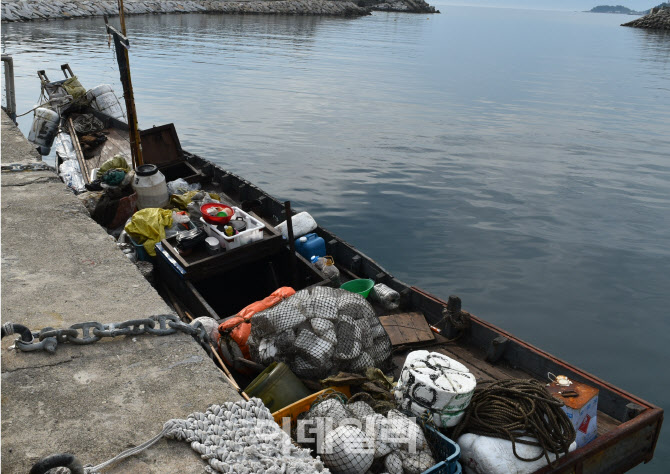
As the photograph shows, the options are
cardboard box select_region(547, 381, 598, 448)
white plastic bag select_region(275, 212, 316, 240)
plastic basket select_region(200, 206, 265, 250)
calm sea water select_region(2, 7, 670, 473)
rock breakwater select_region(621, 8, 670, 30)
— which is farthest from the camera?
rock breakwater select_region(621, 8, 670, 30)

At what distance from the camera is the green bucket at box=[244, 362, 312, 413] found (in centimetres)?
474

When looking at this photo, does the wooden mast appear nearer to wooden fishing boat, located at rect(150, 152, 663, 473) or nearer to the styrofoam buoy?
wooden fishing boat, located at rect(150, 152, 663, 473)

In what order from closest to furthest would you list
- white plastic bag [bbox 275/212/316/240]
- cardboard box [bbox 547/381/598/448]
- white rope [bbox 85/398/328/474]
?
white rope [bbox 85/398/328/474] → cardboard box [bbox 547/381/598/448] → white plastic bag [bbox 275/212/316/240]

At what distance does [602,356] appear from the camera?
31.3 ft

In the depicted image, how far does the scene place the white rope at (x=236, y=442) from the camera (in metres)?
3.10

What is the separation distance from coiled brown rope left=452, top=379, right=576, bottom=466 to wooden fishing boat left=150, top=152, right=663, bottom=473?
0.93ft

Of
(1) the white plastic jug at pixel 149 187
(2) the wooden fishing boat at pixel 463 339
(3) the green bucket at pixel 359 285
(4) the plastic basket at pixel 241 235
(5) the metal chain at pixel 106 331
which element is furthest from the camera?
(1) the white plastic jug at pixel 149 187

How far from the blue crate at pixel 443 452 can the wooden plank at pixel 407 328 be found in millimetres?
2084

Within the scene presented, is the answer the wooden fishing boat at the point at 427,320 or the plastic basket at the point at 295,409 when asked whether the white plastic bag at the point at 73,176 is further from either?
the plastic basket at the point at 295,409

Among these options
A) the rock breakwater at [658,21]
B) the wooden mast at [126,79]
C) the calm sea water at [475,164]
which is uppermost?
the rock breakwater at [658,21]

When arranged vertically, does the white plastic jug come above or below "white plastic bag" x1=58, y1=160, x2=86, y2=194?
above

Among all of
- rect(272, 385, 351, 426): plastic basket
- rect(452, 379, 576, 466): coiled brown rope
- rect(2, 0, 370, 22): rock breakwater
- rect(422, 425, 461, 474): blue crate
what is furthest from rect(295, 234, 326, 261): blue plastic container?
rect(2, 0, 370, 22): rock breakwater

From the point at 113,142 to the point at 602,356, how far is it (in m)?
14.2

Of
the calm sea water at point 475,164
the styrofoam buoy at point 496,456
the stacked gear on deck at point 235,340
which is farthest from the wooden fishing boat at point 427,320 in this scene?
the calm sea water at point 475,164
